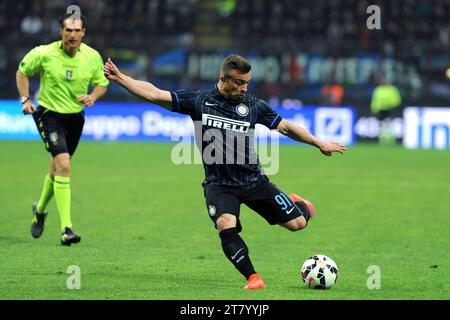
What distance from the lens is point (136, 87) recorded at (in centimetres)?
756

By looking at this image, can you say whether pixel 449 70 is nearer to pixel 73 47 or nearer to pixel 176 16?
pixel 176 16

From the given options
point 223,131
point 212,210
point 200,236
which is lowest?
point 200,236

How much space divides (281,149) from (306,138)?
61.2 feet

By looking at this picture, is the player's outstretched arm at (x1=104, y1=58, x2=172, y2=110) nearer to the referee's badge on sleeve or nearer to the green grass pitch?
the referee's badge on sleeve

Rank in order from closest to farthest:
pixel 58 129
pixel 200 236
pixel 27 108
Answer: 1. pixel 27 108
2. pixel 58 129
3. pixel 200 236

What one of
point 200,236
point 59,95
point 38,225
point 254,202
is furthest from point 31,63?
point 254,202

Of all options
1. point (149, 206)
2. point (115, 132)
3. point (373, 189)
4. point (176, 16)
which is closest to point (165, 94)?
point (149, 206)

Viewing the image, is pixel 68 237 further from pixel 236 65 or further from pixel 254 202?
pixel 236 65

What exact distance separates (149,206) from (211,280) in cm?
610

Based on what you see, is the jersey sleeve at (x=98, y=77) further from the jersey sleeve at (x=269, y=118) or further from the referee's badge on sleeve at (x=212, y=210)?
the referee's badge on sleeve at (x=212, y=210)

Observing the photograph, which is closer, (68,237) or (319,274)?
(319,274)

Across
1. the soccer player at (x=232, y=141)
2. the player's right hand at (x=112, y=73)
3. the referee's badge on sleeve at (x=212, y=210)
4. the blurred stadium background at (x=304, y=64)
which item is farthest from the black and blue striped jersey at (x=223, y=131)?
the blurred stadium background at (x=304, y=64)

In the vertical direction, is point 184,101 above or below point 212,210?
above

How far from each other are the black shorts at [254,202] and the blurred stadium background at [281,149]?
53 cm
